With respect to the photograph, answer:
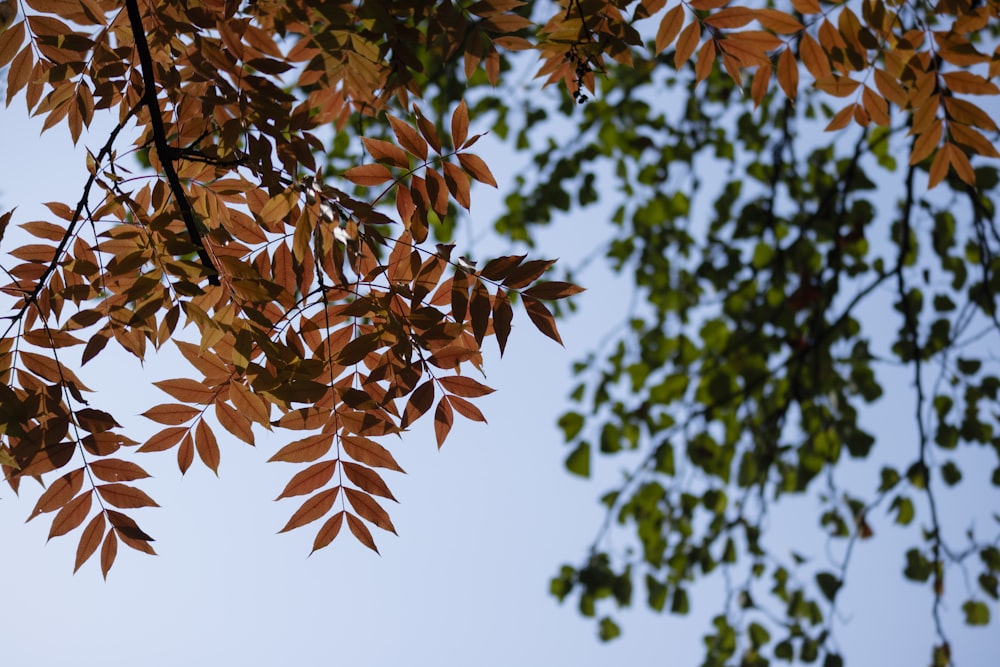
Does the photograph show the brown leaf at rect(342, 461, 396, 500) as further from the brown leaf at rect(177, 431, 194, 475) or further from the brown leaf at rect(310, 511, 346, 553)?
the brown leaf at rect(177, 431, 194, 475)

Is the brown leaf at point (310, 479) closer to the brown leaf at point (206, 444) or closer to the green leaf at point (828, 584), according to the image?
the brown leaf at point (206, 444)

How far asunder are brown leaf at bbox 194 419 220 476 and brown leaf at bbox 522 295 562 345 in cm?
44

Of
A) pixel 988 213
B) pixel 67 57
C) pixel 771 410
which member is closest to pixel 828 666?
pixel 771 410

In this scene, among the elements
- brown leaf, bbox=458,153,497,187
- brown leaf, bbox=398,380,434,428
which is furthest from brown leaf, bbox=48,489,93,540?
brown leaf, bbox=458,153,497,187

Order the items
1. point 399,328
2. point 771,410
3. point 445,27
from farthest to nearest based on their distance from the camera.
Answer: point 771,410 < point 445,27 < point 399,328

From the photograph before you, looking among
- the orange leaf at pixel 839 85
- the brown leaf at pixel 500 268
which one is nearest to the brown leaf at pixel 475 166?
the brown leaf at pixel 500 268

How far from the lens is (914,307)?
274 cm

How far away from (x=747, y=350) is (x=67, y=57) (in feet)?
8.17

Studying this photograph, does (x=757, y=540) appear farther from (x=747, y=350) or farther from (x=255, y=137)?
(x=255, y=137)

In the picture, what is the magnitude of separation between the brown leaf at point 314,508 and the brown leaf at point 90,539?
240 millimetres

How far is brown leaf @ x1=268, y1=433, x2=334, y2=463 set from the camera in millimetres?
967

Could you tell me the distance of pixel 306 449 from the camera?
3.21ft

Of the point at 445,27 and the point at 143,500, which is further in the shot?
the point at 445,27

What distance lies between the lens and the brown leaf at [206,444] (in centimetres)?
103
